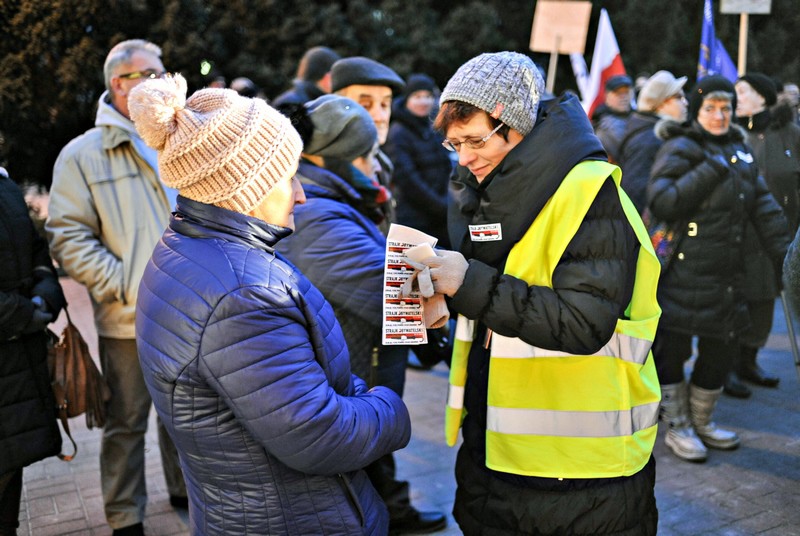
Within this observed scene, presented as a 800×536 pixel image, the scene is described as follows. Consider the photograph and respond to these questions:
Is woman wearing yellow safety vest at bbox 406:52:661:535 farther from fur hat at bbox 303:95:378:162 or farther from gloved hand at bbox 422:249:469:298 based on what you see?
fur hat at bbox 303:95:378:162

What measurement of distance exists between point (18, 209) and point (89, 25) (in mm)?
1603

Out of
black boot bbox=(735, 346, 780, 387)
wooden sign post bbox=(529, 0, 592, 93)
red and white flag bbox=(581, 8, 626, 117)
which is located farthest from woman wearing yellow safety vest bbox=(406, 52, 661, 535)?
wooden sign post bbox=(529, 0, 592, 93)

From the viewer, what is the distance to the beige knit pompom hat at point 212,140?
173 cm

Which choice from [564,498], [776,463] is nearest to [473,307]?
[564,498]

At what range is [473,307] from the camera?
2.09m

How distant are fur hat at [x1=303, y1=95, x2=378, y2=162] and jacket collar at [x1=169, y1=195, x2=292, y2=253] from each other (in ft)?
3.64

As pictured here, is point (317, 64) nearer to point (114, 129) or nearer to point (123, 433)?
point (114, 129)

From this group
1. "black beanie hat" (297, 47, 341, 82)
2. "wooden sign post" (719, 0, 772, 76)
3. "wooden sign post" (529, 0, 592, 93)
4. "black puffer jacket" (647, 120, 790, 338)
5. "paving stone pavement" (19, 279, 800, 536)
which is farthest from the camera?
"wooden sign post" (529, 0, 592, 93)

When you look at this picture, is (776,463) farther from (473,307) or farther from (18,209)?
(18,209)

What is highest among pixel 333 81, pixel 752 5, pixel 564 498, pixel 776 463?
pixel 752 5

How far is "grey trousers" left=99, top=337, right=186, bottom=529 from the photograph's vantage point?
348cm

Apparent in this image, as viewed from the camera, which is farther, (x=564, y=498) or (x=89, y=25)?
(x=89, y=25)

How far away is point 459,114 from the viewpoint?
2189 millimetres

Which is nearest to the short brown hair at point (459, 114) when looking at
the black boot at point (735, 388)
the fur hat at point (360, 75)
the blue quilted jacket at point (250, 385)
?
the blue quilted jacket at point (250, 385)
